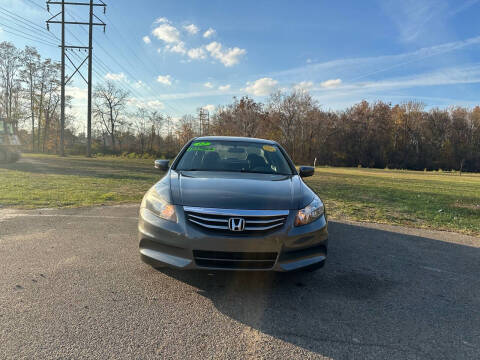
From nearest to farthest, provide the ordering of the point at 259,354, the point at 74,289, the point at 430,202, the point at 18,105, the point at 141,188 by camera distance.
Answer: the point at 259,354, the point at 74,289, the point at 430,202, the point at 141,188, the point at 18,105

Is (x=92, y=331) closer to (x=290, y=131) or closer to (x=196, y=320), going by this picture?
(x=196, y=320)

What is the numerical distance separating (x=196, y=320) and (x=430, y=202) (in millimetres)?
9148

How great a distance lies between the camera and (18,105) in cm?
4266

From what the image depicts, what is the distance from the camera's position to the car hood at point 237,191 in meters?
2.86

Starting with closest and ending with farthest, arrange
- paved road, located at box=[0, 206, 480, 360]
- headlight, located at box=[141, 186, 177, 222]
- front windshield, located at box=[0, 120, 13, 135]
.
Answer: paved road, located at box=[0, 206, 480, 360], headlight, located at box=[141, 186, 177, 222], front windshield, located at box=[0, 120, 13, 135]

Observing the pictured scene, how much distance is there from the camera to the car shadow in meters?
2.28

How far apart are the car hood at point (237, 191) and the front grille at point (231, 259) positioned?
409mm

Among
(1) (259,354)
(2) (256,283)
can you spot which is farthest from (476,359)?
(2) (256,283)

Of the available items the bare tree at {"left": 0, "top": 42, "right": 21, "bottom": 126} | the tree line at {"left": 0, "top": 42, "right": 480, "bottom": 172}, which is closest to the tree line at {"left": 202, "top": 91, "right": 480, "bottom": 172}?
the tree line at {"left": 0, "top": 42, "right": 480, "bottom": 172}

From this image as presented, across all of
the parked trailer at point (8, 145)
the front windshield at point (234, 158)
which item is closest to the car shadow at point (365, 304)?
the front windshield at point (234, 158)

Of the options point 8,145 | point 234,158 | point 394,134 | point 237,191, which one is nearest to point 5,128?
point 8,145

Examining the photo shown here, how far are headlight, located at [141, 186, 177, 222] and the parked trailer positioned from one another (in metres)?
19.2

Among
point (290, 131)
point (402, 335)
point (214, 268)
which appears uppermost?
point (290, 131)

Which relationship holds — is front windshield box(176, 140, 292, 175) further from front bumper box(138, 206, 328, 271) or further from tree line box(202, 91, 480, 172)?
tree line box(202, 91, 480, 172)
